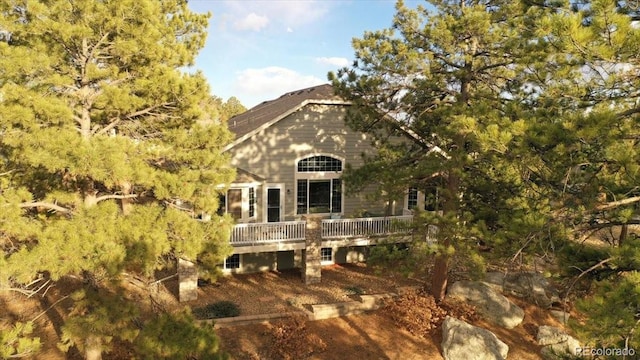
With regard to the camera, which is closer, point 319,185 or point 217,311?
point 217,311

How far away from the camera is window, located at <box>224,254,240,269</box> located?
57.9 ft

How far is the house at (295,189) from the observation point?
1627cm

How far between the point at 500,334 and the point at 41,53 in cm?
1546

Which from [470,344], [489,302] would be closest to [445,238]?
[470,344]

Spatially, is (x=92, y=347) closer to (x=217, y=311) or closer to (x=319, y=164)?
(x=217, y=311)

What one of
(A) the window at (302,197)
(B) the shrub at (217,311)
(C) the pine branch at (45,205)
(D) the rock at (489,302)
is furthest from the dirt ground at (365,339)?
Result: (C) the pine branch at (45,205)

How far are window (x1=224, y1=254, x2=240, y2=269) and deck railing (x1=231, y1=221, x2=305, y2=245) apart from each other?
2.57 m

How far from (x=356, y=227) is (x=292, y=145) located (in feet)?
15.4

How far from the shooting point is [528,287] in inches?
636

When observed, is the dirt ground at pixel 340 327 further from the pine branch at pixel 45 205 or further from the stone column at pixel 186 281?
the pine branch at pixel 45 205

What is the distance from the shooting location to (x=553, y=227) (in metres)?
6.61

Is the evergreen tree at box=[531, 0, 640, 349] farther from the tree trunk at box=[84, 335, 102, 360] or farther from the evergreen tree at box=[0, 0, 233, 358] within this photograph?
the tree trunk at box=[84, 335, 102, 360]

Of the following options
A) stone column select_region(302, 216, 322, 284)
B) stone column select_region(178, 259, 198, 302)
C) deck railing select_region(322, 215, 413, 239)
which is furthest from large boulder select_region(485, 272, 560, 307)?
stone column select_region(178, 259, 198, 302)

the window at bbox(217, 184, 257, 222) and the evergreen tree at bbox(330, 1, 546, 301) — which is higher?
the evergreen tree at bbox(330, 1, 546, 301)
